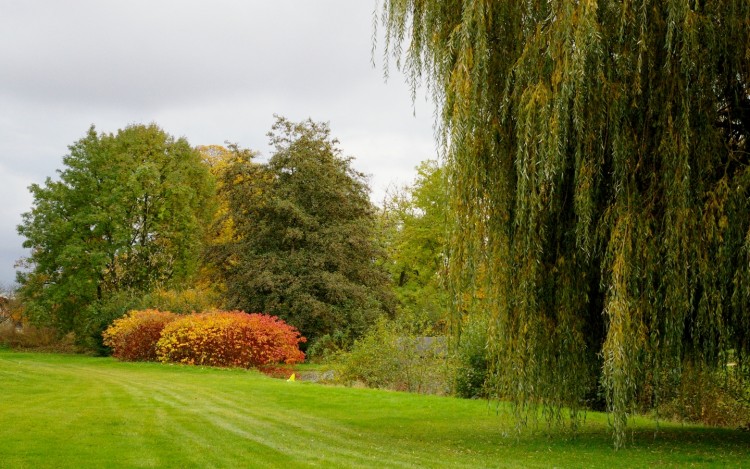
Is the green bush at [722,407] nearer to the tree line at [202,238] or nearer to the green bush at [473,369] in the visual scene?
the green bush at [473,369]

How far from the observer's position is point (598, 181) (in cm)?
815

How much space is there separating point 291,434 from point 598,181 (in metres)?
5.44

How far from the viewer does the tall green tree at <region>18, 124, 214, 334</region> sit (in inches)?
1337

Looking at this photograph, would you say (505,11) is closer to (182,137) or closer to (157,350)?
(157,350)

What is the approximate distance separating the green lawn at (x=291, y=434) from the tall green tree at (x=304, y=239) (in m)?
13.4

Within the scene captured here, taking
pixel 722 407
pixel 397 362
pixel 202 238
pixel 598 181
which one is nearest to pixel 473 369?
pixel 397 362

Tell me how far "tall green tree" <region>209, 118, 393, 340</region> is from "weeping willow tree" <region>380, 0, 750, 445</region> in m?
20.4

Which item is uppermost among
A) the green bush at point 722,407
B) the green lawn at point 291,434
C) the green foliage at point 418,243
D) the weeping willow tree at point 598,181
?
the green foliage at point 418,243

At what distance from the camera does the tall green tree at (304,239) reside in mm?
29812

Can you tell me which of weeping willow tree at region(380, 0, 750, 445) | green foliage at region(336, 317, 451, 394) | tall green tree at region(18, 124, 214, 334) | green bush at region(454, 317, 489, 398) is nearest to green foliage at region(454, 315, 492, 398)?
green bush at region(454, 317, 489, 398)

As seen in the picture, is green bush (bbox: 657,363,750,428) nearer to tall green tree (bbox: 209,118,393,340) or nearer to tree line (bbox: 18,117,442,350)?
tree line (bbox: 18,117,442,350)

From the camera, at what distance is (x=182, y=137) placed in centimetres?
4031

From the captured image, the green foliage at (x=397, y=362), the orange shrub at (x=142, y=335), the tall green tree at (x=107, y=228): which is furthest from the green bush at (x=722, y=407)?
the tall green tree at (x=107, y=228)

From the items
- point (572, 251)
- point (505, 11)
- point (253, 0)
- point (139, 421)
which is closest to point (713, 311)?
point (572, 251)
